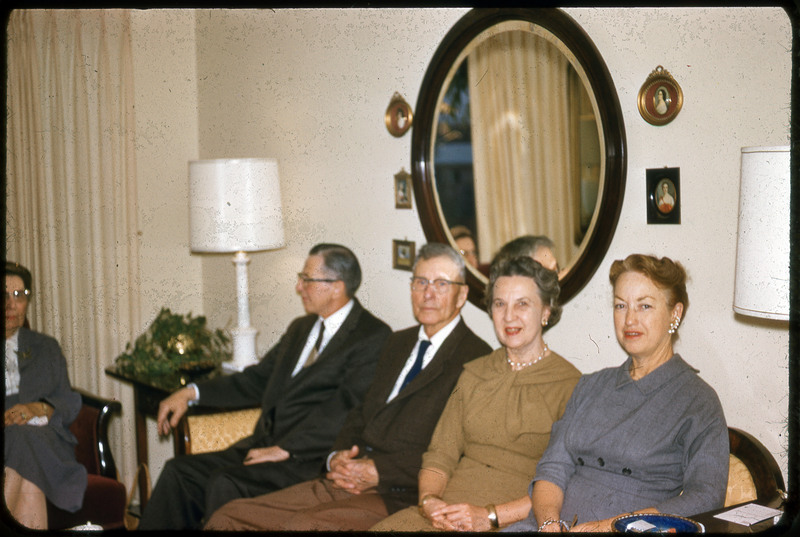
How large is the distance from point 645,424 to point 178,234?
3.37m

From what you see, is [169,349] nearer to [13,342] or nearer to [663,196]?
[13,342]

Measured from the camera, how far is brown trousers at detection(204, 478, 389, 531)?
2.51 metres

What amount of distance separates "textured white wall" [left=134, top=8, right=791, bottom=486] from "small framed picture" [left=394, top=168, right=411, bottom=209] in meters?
0.04

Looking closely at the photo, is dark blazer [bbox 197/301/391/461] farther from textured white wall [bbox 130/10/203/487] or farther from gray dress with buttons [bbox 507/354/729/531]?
textured white wall [bbox 130/10/203/487]

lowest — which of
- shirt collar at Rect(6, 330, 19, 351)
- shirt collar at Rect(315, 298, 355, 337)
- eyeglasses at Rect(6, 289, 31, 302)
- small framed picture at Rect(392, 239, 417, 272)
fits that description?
shirt collar at Rect(6, 330, 19, 351)

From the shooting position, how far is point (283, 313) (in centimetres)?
415

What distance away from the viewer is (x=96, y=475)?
128 inches

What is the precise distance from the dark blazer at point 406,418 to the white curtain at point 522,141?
467 mm

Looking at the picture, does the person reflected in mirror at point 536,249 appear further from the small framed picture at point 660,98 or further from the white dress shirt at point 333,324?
the white dress shirt at point 333,324

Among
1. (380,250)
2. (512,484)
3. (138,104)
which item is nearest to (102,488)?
(380,250)

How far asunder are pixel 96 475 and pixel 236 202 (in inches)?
55.7

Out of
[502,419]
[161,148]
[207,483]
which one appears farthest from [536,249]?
[161,148]

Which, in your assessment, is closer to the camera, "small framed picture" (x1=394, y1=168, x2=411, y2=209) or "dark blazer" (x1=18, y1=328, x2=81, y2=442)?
→ "dark blazer" (x1=18, y1=328, x2=81, y2=442)

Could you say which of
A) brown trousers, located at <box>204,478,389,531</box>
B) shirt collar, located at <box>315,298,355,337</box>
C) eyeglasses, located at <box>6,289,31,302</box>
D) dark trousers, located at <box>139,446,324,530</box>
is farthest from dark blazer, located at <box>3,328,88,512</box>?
shirt collar, located at <box>315,298,355,337</box>
